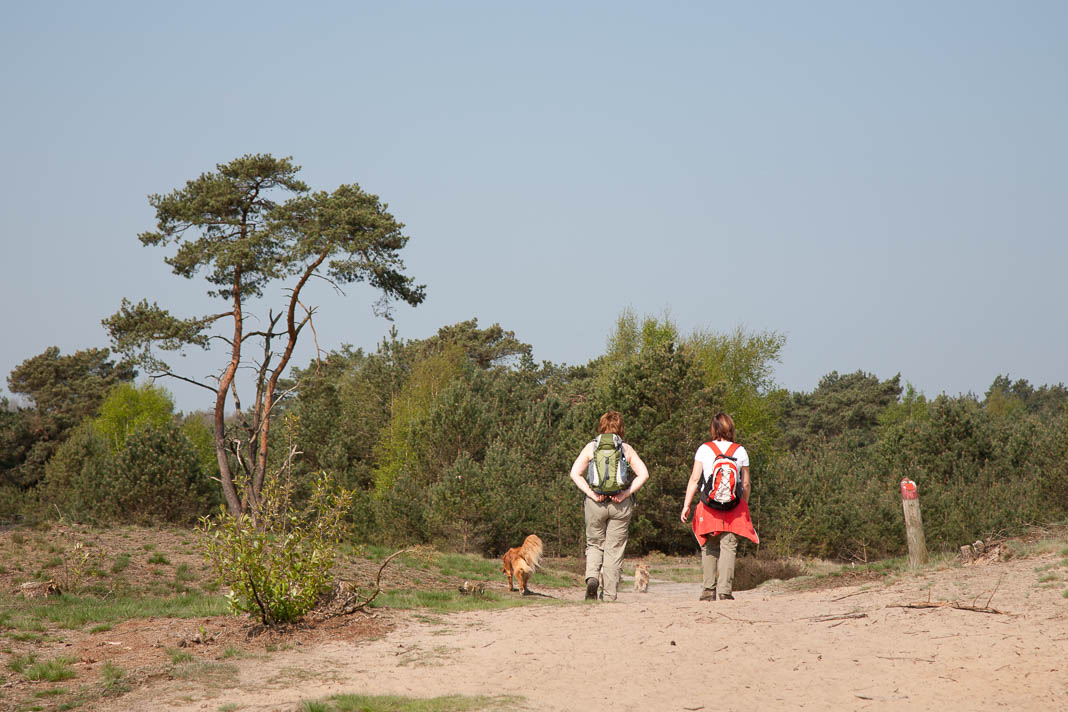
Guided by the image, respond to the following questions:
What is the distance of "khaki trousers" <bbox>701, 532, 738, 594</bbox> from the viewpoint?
368 inches

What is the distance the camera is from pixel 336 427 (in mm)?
42812

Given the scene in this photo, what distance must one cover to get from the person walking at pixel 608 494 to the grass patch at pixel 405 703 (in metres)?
3.21

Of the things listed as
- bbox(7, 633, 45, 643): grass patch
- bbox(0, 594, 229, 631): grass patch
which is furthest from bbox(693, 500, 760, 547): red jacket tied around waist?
bbox(7, 633, 45, 643): grass patch

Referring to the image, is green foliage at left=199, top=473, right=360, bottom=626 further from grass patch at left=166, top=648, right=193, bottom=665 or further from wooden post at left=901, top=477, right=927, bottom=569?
wooden post at left=901, top=477, right=927, bottom=569

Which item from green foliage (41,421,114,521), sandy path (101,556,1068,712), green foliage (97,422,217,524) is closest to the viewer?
sandy path (101,556,1068,712)

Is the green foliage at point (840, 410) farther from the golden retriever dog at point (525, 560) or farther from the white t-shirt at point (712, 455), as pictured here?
the white t-shirt at point (712, 455)

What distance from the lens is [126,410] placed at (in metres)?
51.8

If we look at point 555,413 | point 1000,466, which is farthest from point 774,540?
point 555,413

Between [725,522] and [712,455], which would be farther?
[712,455]

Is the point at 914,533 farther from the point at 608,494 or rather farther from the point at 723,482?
the point at 608,494

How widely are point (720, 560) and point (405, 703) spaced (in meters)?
4.29

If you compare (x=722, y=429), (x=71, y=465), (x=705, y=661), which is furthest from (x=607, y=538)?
(x=71, y=465)

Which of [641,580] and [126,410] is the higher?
[126,410]

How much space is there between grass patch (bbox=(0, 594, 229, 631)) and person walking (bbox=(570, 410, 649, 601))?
3993mm
